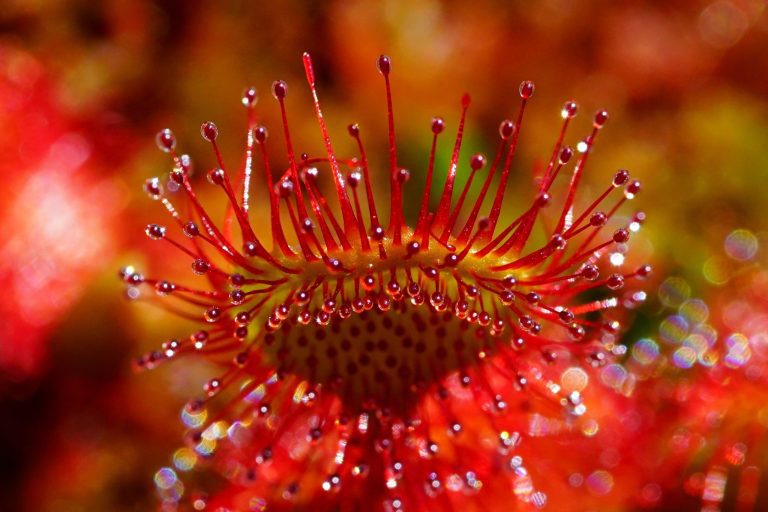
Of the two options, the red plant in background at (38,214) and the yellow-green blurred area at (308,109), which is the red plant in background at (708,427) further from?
the red plant in background at (38,214)

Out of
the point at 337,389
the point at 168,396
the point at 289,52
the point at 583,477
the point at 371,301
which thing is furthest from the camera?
the point at 289,52

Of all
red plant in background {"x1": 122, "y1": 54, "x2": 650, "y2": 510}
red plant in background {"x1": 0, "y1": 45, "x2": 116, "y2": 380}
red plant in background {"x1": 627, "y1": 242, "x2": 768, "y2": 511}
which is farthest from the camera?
red plant in background {"x1": 0, "y1": 45, "x2": 116, "y2": 380}

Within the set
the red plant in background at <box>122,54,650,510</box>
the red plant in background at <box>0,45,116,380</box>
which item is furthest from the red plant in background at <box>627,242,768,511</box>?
the red plant in background at <box>0,45,116,380</box>

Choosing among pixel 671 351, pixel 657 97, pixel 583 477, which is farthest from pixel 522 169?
pixel 583 477

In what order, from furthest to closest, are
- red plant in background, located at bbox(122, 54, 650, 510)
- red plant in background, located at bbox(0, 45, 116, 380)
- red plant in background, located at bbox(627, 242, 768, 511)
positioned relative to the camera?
1. red plant in background, located at bbox(0, 45, 116, 380)
2. red plant in background, located at bbox(627, 242, 768, 511)
3. red plant in background, located at bbox(122, 54, 650, 510)

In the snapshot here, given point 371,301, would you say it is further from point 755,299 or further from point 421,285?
point 755,299

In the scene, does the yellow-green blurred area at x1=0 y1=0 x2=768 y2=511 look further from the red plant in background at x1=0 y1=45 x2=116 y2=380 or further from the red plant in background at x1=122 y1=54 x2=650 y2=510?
the red plant in background at x1=122 y1=54 x2=650 y2=510

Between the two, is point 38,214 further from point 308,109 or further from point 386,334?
point 386,334
